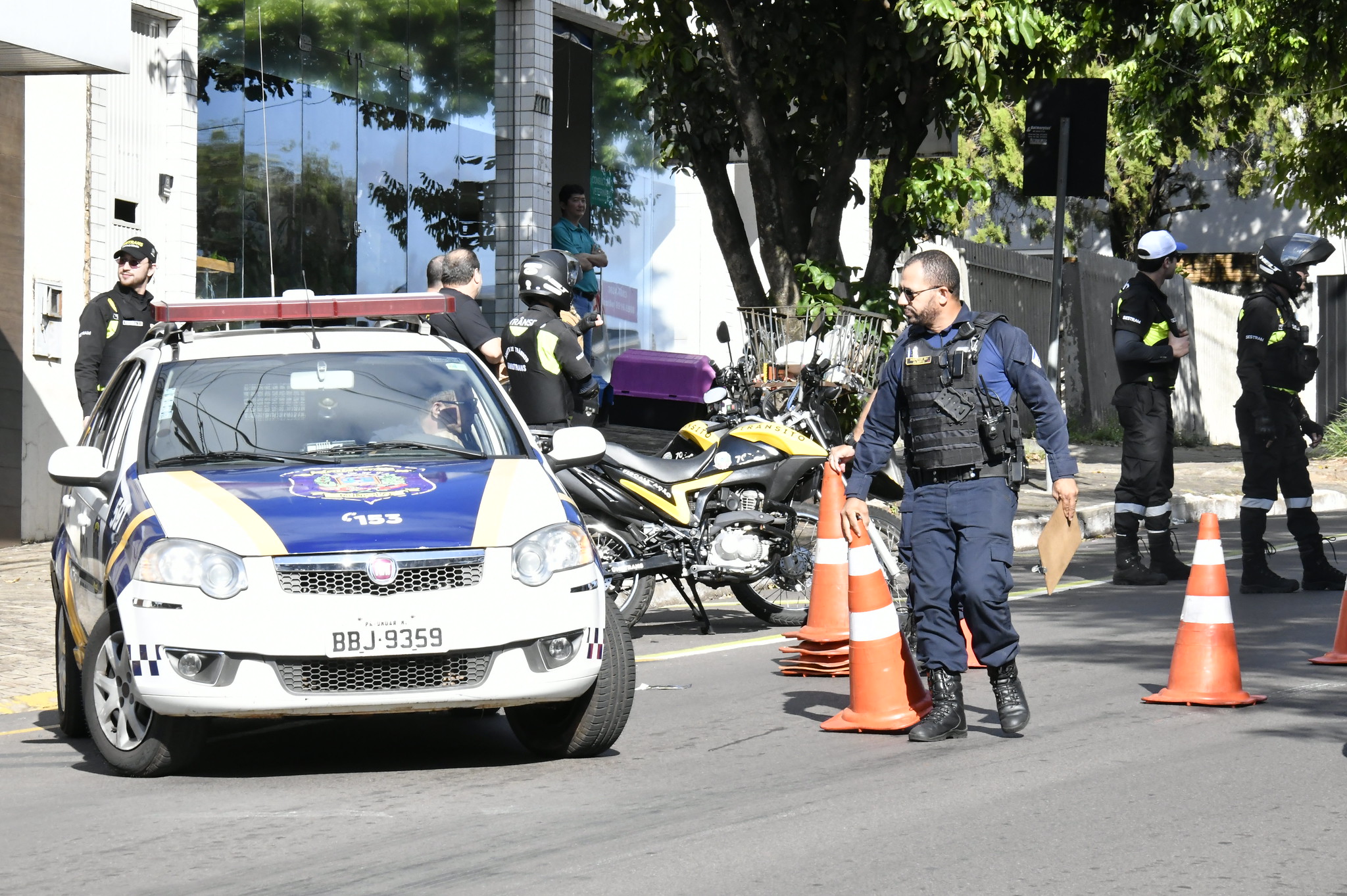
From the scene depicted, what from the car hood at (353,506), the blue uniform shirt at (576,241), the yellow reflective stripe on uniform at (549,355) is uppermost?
the blue uniform shirt at (576,241)

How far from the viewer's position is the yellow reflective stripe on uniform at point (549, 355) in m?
10.7

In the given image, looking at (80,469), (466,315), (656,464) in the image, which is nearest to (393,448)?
(80,469)

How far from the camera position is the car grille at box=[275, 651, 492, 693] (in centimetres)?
627

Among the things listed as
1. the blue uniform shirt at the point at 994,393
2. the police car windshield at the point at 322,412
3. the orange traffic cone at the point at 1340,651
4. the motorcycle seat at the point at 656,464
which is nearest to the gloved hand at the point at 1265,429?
the orange traffic cone at the point at 1340,651

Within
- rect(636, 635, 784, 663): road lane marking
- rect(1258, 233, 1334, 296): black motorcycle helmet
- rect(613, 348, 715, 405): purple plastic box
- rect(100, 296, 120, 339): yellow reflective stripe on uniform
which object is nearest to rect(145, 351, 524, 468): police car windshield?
rect(636, 635, 784, 663): road lane marking

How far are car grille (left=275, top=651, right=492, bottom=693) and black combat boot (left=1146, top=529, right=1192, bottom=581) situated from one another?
7326 millimetres

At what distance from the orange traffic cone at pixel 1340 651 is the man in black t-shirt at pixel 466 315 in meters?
4.98

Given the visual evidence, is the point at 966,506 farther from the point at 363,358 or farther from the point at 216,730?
the point at 216,730

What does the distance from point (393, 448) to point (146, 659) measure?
4.53 feet

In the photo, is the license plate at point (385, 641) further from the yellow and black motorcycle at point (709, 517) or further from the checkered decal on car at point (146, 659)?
the yellow and black motorcycle at point (709, 517)

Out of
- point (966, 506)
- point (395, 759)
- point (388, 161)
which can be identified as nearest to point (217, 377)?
point (395, 759)

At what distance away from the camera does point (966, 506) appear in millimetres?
7184

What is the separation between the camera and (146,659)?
6.30 m

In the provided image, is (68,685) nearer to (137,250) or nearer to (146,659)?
(146,659)
